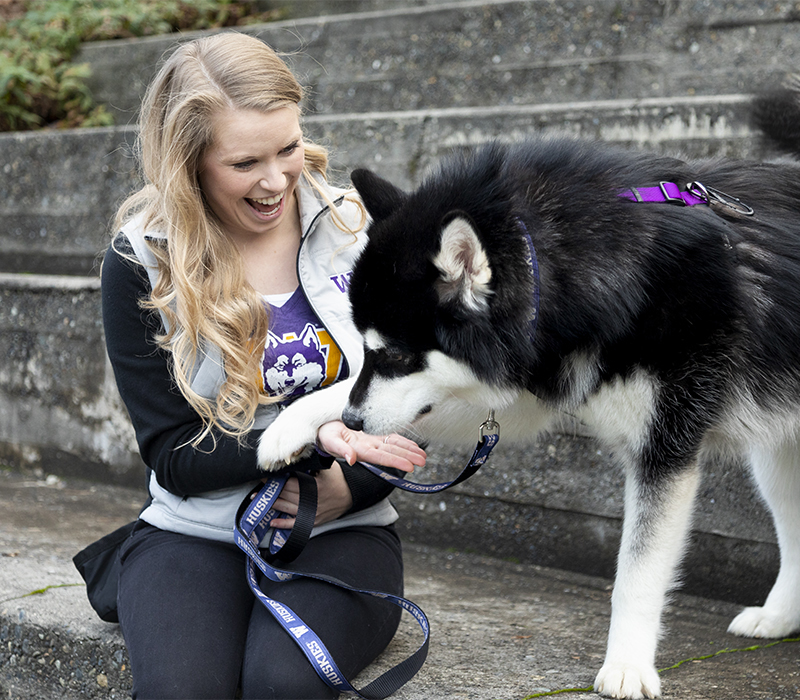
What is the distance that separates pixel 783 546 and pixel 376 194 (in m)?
1.75

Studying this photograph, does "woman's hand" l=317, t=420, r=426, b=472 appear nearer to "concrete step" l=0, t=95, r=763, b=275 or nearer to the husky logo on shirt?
the husky logo on shirt

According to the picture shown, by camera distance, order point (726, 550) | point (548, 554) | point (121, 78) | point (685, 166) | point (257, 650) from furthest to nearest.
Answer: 1. point (121, 78)
2. point (548, 554)
3. point (726, 550)
4. point (685, 166)
5. point (257, 650)

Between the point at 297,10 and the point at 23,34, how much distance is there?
2.35 m

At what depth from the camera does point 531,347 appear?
2.13 meters

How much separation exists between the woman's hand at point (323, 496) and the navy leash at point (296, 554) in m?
0.03

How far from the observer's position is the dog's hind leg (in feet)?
8.57

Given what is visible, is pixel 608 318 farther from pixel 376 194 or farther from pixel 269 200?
pixel 269 200

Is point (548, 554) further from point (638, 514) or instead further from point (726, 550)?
point (638, 514)

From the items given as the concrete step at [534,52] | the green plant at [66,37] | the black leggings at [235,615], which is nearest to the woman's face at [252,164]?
the black leggings at [235,615]

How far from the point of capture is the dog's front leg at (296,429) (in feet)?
7.33

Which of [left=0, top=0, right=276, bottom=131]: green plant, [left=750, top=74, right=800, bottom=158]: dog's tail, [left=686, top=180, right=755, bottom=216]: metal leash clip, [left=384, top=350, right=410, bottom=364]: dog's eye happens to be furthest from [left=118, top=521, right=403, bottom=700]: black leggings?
[left=0, top=0, right=276, bottom=131]: green plant

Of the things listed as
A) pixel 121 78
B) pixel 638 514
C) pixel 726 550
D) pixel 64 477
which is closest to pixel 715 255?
pixel 638 514

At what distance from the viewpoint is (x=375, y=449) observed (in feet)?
6.98

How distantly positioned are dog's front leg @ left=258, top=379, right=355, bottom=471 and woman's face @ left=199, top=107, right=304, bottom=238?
0.58 m
